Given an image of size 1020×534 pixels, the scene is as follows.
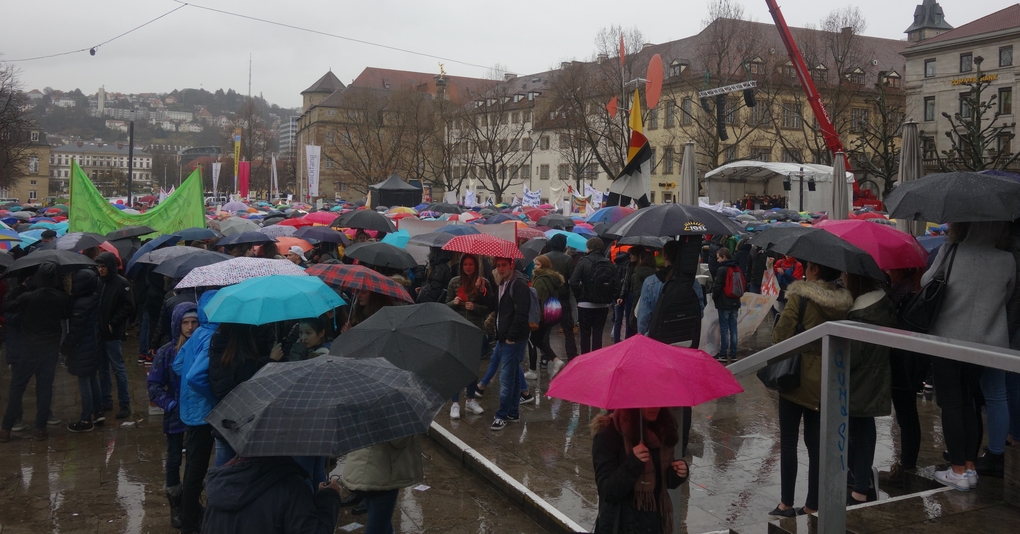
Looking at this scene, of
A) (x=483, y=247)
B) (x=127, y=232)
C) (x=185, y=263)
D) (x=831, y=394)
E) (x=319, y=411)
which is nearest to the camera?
(x=319, y=411)

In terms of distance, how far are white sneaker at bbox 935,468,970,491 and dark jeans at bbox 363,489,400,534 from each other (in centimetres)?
374

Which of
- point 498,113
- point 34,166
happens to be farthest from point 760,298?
point 34,166

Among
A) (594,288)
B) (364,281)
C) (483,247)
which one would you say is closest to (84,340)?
(364,281)

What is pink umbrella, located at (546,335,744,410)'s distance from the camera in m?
3.42

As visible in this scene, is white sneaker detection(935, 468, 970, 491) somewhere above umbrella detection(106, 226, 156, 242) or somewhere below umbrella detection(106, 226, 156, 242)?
below

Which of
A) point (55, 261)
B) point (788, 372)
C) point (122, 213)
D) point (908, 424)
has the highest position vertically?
point (122, 213)

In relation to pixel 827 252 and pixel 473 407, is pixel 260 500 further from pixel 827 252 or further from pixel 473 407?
pixel 473 407

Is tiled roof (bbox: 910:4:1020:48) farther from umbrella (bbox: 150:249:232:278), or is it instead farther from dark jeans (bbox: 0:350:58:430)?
dark jeans (bbox: 0:350:58:430)

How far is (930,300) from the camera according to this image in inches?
220

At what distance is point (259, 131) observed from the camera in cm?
9938

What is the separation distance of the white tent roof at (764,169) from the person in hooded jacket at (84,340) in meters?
23.7

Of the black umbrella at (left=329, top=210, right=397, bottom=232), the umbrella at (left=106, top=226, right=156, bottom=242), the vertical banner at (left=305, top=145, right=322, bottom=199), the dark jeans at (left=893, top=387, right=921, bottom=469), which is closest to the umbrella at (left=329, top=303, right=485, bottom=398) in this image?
the dark jeans at (left=893, top=387, right=921, bottom=469)

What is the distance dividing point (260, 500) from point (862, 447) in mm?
3982

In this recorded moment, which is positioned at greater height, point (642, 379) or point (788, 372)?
point (642, 379)
